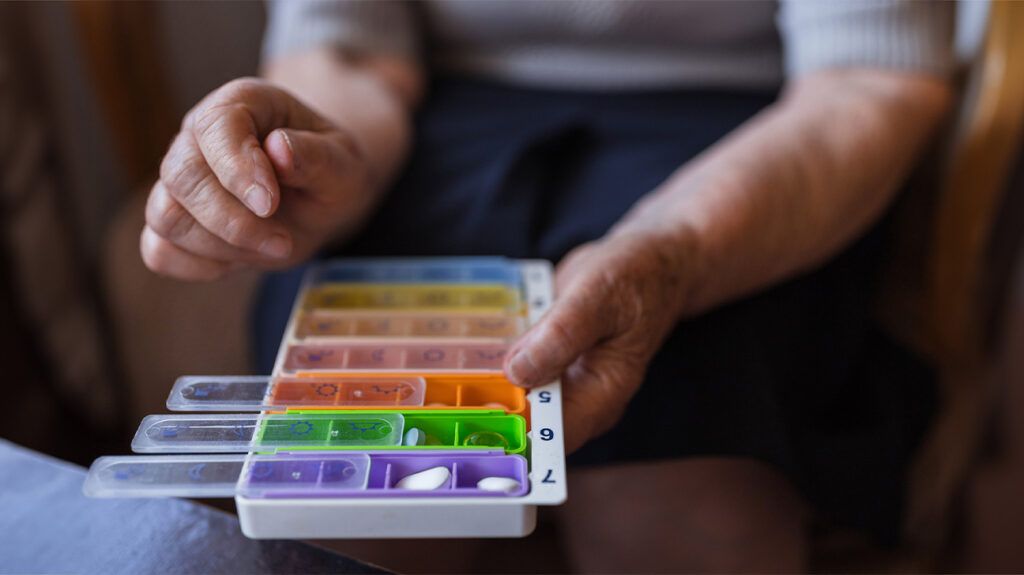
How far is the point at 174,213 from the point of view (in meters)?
0.47

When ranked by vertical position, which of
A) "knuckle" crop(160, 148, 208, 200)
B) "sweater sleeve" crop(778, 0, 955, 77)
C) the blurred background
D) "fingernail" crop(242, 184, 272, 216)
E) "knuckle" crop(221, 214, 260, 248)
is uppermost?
"sweater sleeve" crop(778, 0, 955, 77)

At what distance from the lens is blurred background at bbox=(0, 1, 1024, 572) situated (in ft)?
2.32

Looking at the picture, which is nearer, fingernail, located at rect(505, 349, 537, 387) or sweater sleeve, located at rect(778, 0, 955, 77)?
fingernail, located at rect(505, 349, 537, 387)

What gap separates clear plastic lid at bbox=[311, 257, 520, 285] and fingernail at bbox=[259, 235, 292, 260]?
9 centimetres

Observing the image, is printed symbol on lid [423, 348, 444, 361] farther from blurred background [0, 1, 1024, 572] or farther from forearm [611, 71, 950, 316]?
blurred background [0, 1, 1024, 572]

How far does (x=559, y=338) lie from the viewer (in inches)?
18.0

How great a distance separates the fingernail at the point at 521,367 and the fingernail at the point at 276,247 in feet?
0.45

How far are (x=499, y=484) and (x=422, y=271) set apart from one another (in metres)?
0.22

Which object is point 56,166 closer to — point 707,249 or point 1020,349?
point 707,249

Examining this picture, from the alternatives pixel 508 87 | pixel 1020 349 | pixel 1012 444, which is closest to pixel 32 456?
pixel 508 87

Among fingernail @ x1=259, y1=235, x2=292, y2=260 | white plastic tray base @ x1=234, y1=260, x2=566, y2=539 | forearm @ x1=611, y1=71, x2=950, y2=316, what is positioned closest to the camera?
white plastic tray base @ x1=234, y1=260, x2=566, y2=539

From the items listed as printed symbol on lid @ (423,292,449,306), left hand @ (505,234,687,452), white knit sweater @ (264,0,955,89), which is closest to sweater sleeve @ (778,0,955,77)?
white knit sweater @ (264,0,955,89)

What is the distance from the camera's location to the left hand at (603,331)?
46cm

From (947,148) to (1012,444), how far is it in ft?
1.34
